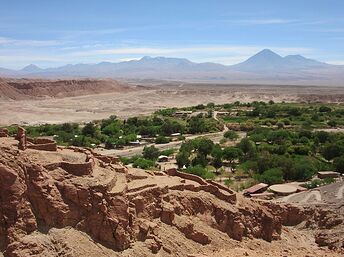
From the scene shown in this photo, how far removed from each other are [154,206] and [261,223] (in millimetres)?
6916

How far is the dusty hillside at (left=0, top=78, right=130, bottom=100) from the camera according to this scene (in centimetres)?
12778

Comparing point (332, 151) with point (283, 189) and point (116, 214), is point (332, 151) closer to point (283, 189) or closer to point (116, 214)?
point (283, 189)

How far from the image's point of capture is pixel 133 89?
16825 centimetres

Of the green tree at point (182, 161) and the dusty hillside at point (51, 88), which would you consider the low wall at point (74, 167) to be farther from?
the dusty hillside at point (51, 88)

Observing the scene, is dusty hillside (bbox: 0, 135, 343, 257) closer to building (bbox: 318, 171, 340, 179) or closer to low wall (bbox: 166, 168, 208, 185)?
low wall (bbox: 166, 168, 208, 185)

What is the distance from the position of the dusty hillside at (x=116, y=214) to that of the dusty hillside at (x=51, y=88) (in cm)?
10683

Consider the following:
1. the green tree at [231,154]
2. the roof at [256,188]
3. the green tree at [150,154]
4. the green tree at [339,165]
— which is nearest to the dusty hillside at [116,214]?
the roof at [256,188]

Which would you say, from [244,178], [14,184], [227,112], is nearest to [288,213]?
[244,178]

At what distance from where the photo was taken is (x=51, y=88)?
14288 cm

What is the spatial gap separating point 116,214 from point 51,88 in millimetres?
129859

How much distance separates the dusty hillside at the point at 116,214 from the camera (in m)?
16.5

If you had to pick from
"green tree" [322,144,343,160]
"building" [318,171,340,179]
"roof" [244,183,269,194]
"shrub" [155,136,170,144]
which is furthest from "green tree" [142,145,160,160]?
"green tree" [322,144,343,160]

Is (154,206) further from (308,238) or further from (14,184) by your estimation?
(308,238)

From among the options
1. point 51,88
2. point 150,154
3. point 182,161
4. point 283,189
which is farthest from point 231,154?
point 51,88
